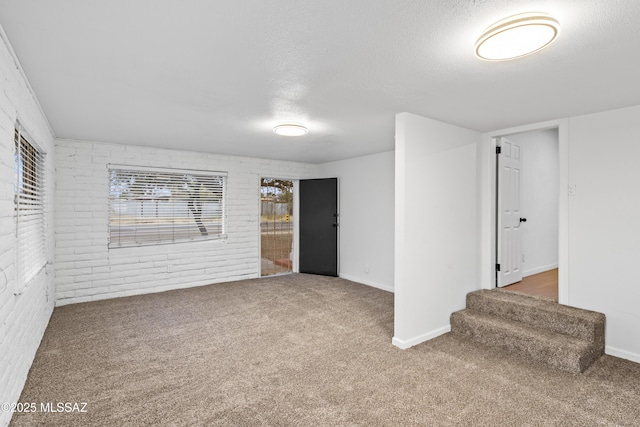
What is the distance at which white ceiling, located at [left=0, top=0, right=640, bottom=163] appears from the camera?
4.61 feet

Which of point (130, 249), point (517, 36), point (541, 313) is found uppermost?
point (517, 36)

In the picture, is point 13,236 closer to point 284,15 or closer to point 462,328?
point 284,15

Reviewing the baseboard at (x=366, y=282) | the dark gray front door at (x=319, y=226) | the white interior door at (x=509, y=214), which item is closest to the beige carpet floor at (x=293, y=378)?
the baseboard at (x=366, y=282)

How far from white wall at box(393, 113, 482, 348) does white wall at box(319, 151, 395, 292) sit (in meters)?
1.48

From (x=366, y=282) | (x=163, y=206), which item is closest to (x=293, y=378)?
(x=366, y=282)

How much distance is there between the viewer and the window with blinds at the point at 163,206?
4531mm

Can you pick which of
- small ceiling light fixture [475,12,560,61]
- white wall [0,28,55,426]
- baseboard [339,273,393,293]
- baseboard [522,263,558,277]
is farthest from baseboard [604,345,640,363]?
white wall [0,28,55,426]

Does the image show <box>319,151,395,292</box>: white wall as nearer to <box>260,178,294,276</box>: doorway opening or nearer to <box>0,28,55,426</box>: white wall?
<box>260,178,294,276</box>: doorway opening

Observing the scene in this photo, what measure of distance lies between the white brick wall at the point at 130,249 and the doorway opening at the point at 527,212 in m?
3.77

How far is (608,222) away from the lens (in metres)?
2.79

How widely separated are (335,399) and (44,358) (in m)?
2.44

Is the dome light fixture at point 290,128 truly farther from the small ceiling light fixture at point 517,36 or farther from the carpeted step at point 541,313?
the carpeted step at point 541,313

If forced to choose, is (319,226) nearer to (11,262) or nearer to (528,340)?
(528,340)

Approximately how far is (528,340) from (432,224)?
49.6 inches
